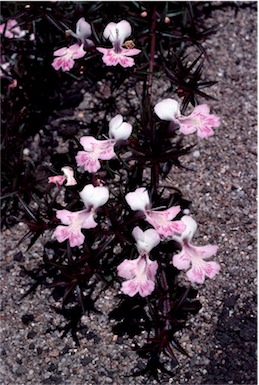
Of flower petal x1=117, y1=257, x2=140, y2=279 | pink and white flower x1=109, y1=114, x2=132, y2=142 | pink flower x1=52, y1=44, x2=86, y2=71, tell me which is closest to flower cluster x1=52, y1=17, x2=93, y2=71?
pink flower x1=52, y1=44, x2=86, y2=71

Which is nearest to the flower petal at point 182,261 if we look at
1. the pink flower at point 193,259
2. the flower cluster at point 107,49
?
the pink flower at point 193,259

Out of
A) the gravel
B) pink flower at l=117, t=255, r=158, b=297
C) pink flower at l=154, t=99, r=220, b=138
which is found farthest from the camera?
the gravel

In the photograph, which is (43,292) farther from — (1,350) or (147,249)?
(147,249)

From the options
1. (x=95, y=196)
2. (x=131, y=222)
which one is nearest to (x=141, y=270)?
(x=131, y=222)

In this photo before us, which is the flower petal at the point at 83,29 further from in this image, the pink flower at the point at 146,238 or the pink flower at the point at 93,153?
the pink flower at the point at 146,238

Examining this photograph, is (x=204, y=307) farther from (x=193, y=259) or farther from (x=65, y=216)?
(x=65, y=216)

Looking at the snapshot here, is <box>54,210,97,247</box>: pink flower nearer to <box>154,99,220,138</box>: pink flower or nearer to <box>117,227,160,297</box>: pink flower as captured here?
<box>117,227,160,297</box>: pink flower

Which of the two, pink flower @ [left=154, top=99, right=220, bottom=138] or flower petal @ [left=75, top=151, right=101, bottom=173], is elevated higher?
pink flower @ [left=154, top=99, right=220, bottom=138]

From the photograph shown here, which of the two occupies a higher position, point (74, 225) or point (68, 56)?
point (68, 56)
